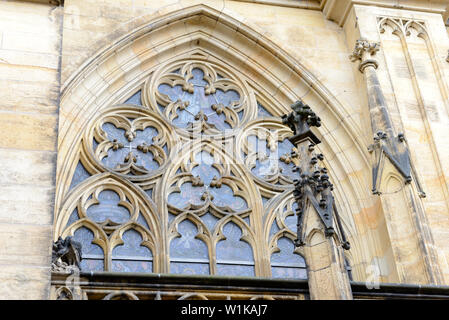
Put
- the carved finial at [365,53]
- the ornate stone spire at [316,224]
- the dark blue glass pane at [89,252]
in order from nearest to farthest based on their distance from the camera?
the ornate stone spire at [316,224]
the dark blue glass pane at [89,252]
the carved finial at [365,53]

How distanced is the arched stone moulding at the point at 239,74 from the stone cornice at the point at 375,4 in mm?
1042

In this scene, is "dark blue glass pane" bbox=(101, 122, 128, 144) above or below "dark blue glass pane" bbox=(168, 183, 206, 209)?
above

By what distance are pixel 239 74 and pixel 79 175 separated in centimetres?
269

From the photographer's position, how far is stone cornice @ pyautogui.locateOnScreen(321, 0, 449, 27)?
12359 mm

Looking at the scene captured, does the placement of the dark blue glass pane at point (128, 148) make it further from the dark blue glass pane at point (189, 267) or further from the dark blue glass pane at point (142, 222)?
the dark blue glass pane at point (189, 267)

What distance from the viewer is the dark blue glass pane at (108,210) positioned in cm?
1031

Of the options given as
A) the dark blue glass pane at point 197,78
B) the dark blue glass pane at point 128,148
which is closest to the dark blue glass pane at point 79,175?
the dark blue glass pane at point 128,148

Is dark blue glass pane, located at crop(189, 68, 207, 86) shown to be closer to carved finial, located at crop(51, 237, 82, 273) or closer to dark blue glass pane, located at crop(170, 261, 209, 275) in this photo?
dark blue glass pane, located at crop(170, 261, 209, 275)

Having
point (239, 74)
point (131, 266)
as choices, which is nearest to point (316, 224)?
point (131, 266)

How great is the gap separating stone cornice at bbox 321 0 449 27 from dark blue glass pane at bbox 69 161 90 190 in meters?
4.10

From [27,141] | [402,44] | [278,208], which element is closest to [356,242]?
[278,208]

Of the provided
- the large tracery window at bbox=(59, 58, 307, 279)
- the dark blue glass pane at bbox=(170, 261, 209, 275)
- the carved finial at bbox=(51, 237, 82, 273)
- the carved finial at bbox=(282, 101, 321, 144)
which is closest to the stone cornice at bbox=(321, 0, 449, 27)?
the large tracery window at bbox=(59, 58, 307, 279)

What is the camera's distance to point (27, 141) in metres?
8.39
